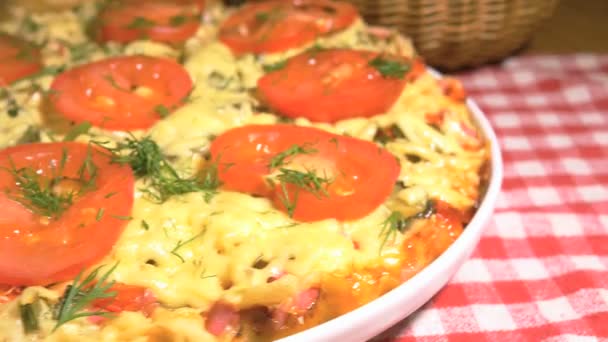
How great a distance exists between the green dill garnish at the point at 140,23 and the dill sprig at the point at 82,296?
127 cm

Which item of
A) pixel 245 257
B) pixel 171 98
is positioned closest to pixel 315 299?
pixel 245 257

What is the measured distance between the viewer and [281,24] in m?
2.53

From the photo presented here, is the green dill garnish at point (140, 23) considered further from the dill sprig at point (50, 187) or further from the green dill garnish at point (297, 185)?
the green dill garnish at point (297, 185)

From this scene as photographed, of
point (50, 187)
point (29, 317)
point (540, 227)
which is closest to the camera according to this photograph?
point (29, 317)

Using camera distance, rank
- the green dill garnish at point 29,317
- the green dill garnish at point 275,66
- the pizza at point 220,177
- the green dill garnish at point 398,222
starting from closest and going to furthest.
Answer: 1. the green dill garnish at point 29,317
2. the pizza at point 220,177
3. the green dill garnish at point 398,222
4. the green dill garnish at point 275,66

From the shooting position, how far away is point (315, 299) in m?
1.59

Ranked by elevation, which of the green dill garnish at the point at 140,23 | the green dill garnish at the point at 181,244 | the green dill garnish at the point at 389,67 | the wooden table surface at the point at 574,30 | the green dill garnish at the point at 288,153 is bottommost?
the wooden table surface at the point at 574,30

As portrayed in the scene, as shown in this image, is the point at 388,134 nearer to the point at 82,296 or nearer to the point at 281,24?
the point at 281,24

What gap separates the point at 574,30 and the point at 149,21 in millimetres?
2591

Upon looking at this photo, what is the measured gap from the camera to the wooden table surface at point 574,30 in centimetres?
376

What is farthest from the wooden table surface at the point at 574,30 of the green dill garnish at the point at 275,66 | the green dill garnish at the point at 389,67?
the green dill garnish at the point at 275,66

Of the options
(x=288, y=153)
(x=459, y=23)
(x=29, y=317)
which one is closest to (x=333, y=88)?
(x=288, y=153)

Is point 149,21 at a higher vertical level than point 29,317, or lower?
higher

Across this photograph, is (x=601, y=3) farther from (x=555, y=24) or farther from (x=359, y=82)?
(x=359, y=82)
